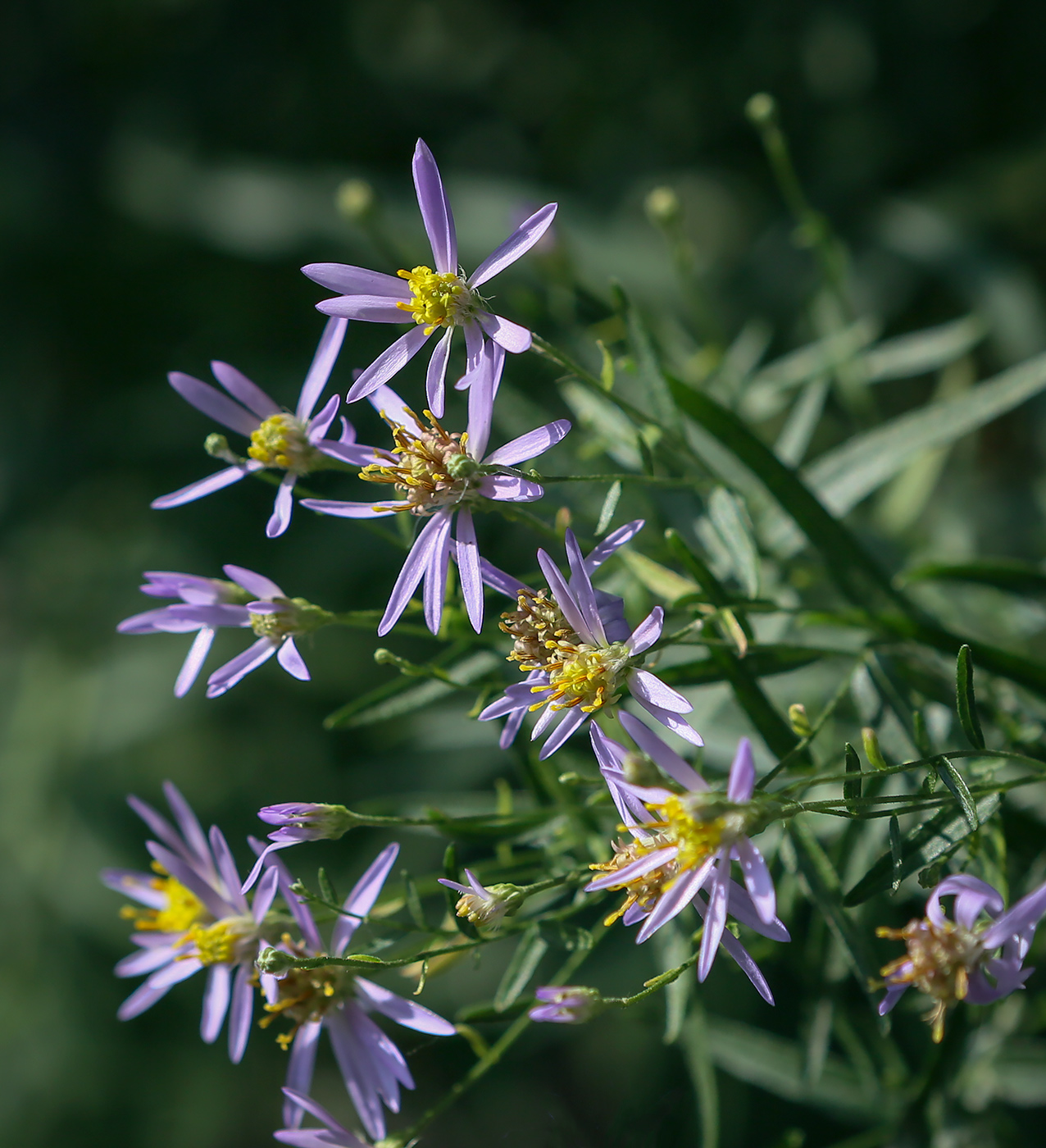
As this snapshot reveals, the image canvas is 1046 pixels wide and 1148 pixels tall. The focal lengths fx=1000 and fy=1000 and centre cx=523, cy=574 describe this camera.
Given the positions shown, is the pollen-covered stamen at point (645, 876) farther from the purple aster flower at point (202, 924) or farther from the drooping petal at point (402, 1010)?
the purple aster flower at point (202, 924)

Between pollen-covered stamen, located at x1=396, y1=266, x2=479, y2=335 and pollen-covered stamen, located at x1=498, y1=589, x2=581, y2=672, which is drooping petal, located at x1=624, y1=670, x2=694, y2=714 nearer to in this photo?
pollen-covered stamen, located at x1=498, y1=589, x2=581, y2=672

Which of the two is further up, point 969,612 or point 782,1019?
point 969,612

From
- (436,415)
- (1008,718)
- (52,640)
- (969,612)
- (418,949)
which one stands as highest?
(52,640)

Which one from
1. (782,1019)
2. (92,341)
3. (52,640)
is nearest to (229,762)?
(52,640)

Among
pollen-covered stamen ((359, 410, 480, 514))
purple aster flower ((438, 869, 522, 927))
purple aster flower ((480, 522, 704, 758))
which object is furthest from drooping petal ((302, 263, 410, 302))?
purple aster flower ((438, 869, 522, 927))

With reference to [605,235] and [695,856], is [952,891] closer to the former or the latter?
[695,856]

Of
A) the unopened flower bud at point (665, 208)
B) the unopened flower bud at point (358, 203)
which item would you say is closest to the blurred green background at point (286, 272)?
the unopened flower bud at point (358, 203)
